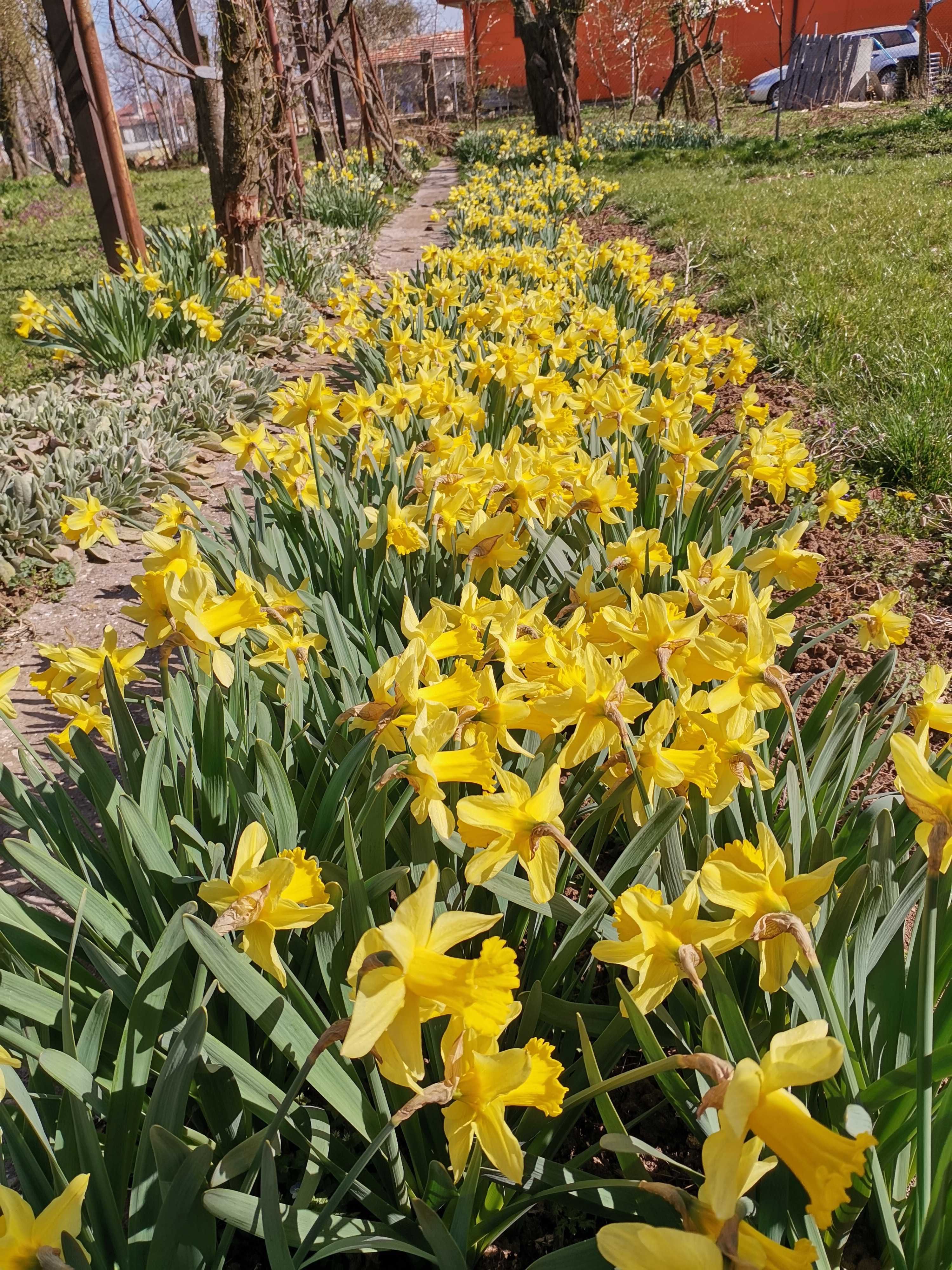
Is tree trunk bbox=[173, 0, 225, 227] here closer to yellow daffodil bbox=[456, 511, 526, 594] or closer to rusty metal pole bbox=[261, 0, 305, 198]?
rusty metal pole bbox=[261, 0, 305, 198]

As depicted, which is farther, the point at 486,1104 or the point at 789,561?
the point at 789,561

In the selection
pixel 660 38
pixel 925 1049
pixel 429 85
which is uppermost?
pixel 660 38

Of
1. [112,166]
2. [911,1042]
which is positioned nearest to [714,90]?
[112,166]

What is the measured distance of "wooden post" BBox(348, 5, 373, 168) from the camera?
11.2 metres

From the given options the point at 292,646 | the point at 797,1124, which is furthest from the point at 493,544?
the point at 797,1124

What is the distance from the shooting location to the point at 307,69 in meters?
10.6

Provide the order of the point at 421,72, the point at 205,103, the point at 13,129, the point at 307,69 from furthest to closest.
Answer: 1. the point at 421,72
2. the point at 13,129
3. the point at 307,69
4. the point at 205,103

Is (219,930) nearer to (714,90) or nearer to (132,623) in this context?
(132,623)

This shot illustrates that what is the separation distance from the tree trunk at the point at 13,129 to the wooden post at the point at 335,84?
37.8 feet

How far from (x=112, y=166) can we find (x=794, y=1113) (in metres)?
6.77

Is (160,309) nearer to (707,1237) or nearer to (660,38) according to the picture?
(707,1237)

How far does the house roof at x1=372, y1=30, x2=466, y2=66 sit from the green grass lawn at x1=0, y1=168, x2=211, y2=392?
23038 mm

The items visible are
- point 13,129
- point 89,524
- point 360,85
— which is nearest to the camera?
point 89,524

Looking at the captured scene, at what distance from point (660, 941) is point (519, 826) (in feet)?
0.61
